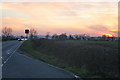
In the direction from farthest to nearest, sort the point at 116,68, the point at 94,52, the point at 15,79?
the point at 94,52, the point at 116,68, the point at 15,79

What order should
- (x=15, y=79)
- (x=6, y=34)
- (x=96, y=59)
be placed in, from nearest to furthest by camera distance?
(x=15, y=79) → (x=96, y=59) → (x=6, y=34)

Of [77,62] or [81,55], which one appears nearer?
[77,62]

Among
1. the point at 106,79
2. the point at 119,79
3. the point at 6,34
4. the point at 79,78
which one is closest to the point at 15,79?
the point at 79,78

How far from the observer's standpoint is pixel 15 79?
33.4 feet

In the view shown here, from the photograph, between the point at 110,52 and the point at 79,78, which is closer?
the point at 79,78

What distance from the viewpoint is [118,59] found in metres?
16.0

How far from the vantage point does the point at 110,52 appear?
18188 millimetres

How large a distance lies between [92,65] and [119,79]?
234 inches

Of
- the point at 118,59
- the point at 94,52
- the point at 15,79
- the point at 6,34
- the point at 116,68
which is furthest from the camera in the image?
the point at 6,34

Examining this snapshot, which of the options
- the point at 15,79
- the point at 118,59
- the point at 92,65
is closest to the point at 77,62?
the point at 92,65

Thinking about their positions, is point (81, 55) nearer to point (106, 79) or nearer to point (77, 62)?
point (77, 62)

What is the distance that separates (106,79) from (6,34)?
135019 mm

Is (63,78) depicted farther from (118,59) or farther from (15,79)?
(118,59)

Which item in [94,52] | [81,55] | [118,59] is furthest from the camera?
[81,55]
